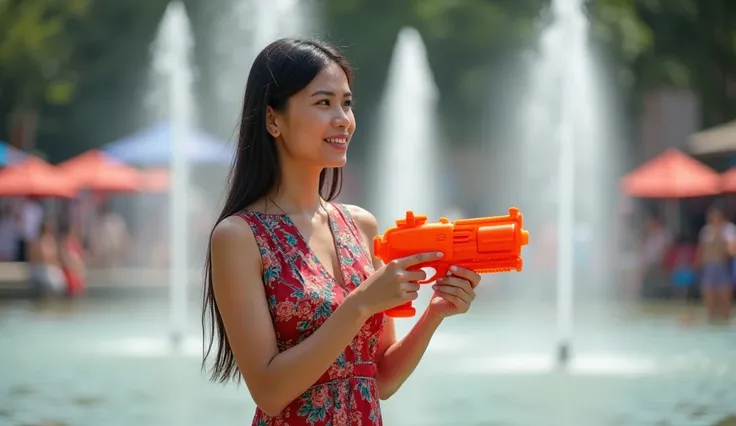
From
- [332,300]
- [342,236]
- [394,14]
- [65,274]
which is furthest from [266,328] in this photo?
[394,14]

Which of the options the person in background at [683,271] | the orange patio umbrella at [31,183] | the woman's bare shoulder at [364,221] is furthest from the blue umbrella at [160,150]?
the woman's bare shoulder at [364,221]

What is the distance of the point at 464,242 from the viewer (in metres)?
2.75

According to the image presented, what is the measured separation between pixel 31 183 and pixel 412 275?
2376 cm

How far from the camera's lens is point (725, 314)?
1830 cm

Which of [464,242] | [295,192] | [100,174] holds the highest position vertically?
[100,174]

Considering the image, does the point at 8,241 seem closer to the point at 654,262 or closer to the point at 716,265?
the point at 654,262

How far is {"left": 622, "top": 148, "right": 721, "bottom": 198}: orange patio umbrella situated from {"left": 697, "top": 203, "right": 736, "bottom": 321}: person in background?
5166 mm

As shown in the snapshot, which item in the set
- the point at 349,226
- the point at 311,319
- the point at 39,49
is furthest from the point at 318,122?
the point at 39,49

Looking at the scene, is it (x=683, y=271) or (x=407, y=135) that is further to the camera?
(x=407, y=135)

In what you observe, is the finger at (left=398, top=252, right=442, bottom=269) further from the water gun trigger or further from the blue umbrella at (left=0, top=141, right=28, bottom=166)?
the blue umbrella at (left=0, top=141, right=28, bottom=166)

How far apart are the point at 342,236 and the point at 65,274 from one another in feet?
62.3

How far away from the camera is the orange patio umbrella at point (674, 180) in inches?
939

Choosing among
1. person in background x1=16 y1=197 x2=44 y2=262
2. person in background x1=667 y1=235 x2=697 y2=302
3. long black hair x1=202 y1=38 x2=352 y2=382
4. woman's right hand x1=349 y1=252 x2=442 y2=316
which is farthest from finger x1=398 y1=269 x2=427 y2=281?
person in background x1=16 y1=197 x2=44 y2=262

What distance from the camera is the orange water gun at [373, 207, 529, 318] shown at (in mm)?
2723
